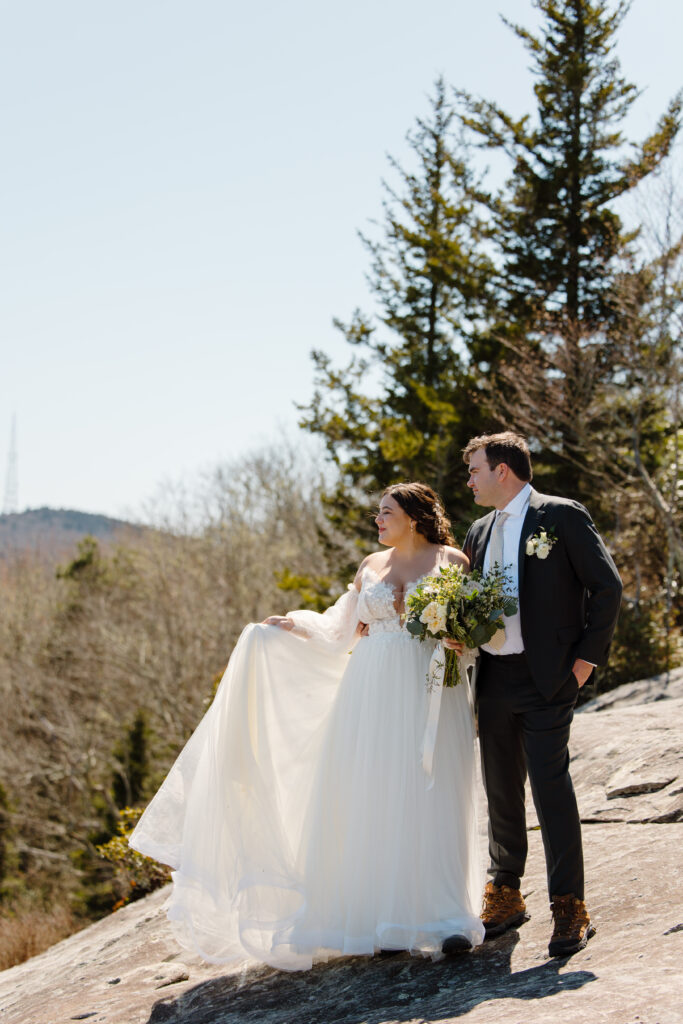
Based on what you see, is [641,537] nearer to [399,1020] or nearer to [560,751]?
[560,751]

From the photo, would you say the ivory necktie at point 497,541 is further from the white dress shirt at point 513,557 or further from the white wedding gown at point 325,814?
the white wedding gown at point 325,814

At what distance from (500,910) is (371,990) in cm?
81

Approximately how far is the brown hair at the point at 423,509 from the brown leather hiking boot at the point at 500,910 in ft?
6.04

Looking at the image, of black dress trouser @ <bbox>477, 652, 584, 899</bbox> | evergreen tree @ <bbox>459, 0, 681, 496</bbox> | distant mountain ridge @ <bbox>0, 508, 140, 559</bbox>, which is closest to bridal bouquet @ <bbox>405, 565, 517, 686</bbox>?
black dress trouser @ <bbox>477, 652, 584, 899</bbox>

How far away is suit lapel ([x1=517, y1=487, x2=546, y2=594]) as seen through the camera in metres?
4.73

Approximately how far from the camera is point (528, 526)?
15.7 feet

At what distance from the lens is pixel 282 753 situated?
17.2 ft

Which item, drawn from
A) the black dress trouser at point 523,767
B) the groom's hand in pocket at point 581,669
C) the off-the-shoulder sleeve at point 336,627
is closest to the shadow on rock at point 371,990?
the black dress trouser at point 523,767

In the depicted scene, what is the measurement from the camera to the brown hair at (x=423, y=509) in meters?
5.39

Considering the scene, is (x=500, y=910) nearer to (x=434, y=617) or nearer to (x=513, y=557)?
(x=434, y=617)

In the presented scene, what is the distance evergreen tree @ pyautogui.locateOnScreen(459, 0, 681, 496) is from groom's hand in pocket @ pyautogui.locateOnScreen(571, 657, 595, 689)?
12267mm

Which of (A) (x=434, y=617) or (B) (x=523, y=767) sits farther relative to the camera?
(B) (x=523, y=767)

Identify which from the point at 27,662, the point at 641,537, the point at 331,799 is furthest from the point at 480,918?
the point at 27,662

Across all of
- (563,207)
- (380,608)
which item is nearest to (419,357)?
(563,207)
